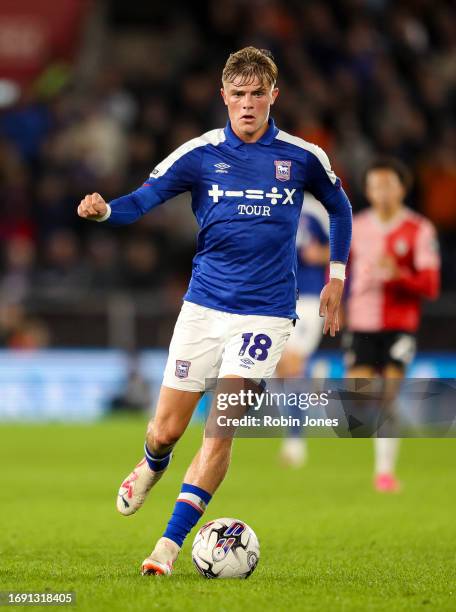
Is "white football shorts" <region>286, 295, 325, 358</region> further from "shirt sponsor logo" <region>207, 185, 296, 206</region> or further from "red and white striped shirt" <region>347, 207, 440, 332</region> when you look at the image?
"shirt sponsor logo" <region>207, 185, 296, 206</region>

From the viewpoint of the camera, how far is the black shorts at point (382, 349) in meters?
10.8

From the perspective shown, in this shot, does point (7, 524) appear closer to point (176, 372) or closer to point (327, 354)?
point (176, 372)

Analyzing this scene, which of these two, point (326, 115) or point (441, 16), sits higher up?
point (441, 16)

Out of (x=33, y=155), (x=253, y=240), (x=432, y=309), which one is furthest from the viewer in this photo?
(x=33, y=155)

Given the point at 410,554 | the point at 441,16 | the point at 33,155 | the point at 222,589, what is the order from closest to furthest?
the point at 222,589, the point at 410,554, the point at 33,155, the point at 441,16

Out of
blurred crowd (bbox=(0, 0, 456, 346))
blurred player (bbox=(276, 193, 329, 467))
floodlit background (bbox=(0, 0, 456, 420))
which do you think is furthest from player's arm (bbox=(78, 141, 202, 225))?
blurred crowd (bbox=(0, 0, 456, 346))

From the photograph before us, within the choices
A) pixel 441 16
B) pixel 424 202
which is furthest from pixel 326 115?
pixel 441 16

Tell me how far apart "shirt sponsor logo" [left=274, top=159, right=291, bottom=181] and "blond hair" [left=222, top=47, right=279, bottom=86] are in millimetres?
359

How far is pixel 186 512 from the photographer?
621 centimetres

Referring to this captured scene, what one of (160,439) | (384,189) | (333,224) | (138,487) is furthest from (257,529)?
(384,189)

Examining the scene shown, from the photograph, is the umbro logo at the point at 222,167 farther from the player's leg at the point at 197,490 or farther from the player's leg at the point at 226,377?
the player's leg at the point at 197,490

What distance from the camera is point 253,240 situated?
6.31 m

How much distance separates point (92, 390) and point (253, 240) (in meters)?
12.0

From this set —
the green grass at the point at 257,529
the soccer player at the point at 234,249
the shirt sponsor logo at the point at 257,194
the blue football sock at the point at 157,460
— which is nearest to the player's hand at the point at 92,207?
the soccer player at the point at 234,249
